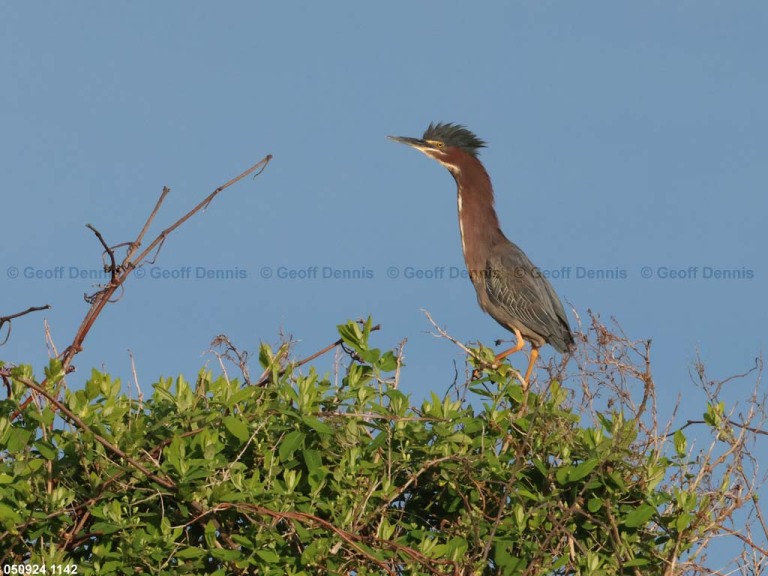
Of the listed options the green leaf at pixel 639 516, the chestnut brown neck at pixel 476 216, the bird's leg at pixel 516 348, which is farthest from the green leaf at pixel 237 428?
the chestnut brown neck at pixel 476 216

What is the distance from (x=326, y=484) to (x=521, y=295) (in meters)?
4.69

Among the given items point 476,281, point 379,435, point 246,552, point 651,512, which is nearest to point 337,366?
point 379,435

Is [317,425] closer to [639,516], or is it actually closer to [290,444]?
[290,444]

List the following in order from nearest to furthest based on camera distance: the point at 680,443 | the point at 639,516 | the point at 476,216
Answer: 1. the point at 639,516
2. the point at 680,443
3. the point at 476,216

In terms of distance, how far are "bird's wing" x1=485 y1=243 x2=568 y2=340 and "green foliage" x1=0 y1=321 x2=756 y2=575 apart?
3976 mm

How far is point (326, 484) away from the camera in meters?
3.81

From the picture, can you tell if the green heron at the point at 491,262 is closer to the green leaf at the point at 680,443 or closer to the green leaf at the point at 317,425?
the green leaf at the point at 680,443

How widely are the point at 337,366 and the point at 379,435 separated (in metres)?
0.48

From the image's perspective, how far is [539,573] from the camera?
387cm

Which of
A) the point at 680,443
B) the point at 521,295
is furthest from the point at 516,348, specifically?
the point at 680,443

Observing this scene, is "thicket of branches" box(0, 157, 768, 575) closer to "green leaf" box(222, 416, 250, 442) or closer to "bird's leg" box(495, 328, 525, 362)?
"green leaf" box(222, 416, 250, 442)

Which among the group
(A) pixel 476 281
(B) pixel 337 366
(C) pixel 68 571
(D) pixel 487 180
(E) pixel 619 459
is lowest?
(C) pixel 68 571

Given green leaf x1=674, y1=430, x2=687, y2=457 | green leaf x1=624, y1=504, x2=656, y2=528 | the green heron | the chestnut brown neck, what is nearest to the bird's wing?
the green heron

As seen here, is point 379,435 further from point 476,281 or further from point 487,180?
point 487,180
